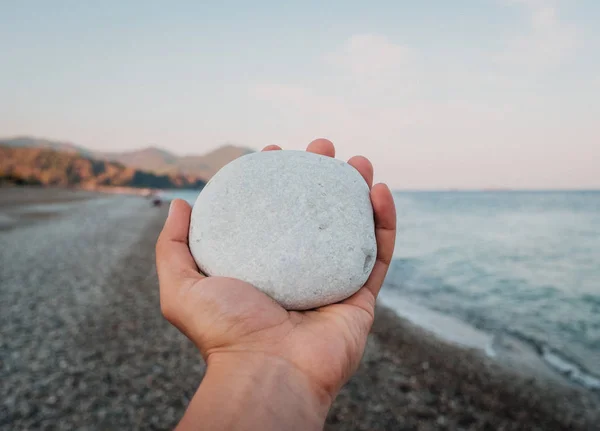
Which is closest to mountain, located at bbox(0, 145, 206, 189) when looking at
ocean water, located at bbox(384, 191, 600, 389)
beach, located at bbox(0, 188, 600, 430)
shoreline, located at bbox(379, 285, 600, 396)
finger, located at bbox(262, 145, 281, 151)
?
ocean water, located at bbox(384, 191, 600, 389)

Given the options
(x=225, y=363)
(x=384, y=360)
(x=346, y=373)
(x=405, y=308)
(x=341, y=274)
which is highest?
(x=341, y=274)

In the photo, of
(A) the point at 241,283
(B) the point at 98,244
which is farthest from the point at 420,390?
(B) the point at 98,244

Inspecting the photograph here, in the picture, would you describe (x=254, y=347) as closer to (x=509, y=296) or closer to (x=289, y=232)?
(x=289, y=232)

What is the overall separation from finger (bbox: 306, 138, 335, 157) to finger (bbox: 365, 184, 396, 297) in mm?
600

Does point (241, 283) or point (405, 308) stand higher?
point (241, 283)

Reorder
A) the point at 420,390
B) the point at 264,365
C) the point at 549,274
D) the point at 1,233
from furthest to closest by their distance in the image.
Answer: the point at 1,233 → the point at 549,274 → the point at 420,390 → the point at 264,365

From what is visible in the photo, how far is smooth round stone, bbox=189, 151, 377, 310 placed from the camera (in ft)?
6.88

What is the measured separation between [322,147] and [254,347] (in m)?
1.57

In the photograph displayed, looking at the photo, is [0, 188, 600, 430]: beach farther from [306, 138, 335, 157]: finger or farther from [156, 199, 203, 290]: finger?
[306, 138, 335, 157]: finger

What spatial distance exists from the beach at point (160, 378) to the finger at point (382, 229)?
2.79 metres

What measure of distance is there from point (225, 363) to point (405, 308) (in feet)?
27.5

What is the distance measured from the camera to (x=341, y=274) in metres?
2.15

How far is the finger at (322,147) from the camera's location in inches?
111

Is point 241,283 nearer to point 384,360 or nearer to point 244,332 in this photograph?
point 244,332
